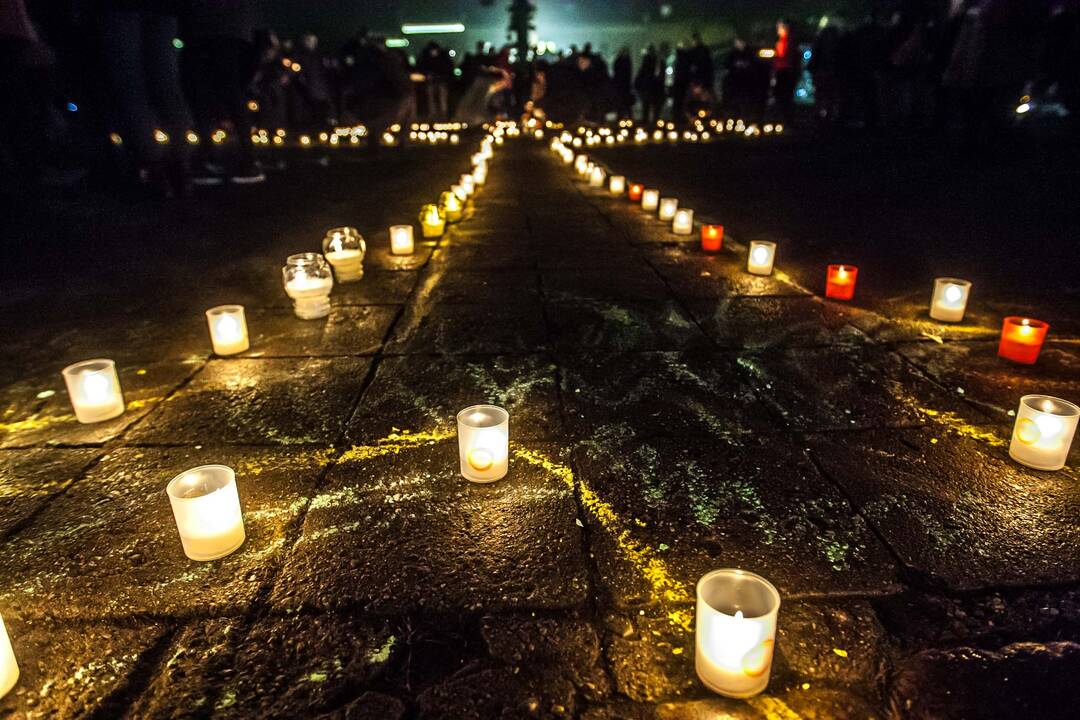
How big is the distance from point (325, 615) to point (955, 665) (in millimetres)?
1452

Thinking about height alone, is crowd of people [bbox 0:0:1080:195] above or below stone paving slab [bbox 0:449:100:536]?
above

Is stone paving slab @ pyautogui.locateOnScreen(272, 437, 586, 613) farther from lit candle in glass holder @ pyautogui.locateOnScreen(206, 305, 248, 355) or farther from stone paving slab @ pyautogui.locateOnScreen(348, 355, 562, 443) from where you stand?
lit candle in glass holder @ pyautogui.locateOnScreen(206, 305, 248, 355)

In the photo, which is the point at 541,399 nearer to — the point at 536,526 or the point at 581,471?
the point at 581,471

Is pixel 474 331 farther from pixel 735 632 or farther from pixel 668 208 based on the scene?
pixel 668 208

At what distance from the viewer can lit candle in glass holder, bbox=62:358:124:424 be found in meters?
2.49

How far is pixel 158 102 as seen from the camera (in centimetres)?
675

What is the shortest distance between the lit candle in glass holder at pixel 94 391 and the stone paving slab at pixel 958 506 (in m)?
2.67

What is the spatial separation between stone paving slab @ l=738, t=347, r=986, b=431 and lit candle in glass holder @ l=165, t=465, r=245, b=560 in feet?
6.32

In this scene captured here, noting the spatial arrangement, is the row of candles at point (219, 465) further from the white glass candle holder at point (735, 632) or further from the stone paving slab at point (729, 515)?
the white glass candle holder at point (735, 632)

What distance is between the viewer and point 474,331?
137 inches

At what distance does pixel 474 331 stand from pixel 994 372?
244cm

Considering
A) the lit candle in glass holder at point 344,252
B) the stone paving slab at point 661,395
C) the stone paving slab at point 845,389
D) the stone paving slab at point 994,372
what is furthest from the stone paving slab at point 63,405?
the stone paving slab at point 994,372

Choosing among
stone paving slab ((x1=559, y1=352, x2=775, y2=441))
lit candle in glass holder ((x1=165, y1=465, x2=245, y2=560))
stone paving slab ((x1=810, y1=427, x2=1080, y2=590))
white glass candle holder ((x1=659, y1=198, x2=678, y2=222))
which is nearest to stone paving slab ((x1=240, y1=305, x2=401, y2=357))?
stone paving slab ((x1=559, y1=352, x2=775, y2=441))

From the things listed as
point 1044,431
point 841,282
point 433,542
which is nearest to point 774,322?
point 841,282
